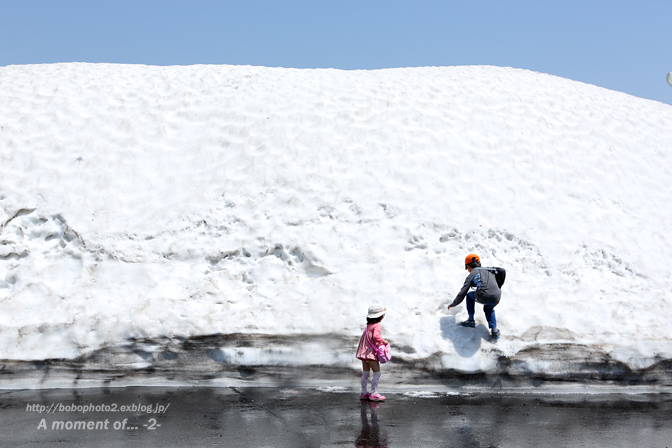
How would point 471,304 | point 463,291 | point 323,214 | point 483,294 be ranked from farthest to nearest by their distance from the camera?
point 323,214, point 471,304, point 463,291, point 483,294

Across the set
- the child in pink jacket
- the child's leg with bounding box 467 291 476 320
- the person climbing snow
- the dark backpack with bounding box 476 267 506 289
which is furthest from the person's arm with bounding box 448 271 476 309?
the child in pink jacket

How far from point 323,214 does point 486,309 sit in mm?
3873

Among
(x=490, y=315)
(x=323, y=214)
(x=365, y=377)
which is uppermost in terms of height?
(x=323, y=214)

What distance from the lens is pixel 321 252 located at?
396 inches

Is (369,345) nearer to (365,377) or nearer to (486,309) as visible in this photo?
(365,377)

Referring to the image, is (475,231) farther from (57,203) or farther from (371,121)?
(57,203)

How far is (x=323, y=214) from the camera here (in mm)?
10820

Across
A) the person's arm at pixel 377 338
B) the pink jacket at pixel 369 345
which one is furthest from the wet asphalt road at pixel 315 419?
the person's arm at pixel 377 338

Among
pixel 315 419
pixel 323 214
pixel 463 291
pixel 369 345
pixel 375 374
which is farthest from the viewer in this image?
pixel 323 214

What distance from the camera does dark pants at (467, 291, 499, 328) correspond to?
330 inches

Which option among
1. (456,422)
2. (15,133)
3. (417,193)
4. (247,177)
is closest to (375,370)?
(456,422)

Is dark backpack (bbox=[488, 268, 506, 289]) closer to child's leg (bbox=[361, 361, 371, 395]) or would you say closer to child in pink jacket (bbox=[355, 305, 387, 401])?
child in pink jacket (bbox=[355, 305, 387, 401])

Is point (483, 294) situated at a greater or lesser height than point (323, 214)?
lesser

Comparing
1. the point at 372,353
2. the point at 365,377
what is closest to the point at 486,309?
the point at 372,353
